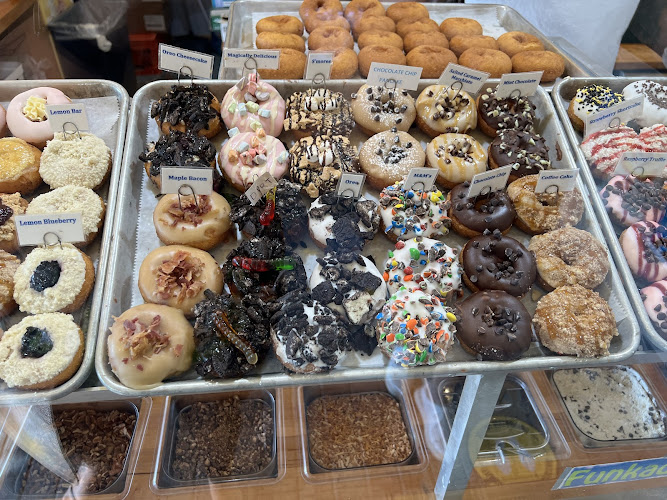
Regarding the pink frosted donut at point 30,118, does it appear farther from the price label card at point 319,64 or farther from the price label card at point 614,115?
the price label card at point 614,115

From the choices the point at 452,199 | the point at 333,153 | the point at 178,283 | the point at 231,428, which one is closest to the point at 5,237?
the point at 178,283

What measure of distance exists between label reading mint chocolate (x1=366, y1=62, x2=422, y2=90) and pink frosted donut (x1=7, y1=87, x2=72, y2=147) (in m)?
1.93

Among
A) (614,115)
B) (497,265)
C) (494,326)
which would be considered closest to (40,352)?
(494,326)

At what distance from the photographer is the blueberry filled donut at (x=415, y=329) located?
7.00ft

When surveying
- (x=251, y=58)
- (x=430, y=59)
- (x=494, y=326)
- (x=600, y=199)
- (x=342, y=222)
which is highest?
(x=251, y=58)

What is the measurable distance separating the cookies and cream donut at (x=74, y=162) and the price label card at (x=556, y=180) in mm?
2464

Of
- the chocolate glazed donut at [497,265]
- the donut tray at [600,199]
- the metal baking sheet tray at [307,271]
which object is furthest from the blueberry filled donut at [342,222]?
the donut tray at [600,199]

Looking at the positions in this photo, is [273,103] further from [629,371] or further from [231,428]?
[629,371]

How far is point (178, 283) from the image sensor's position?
2365 mm

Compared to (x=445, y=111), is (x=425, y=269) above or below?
below

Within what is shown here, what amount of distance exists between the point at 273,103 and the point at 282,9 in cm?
209

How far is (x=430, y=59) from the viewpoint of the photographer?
12.6ft

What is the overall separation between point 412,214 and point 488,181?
442mm

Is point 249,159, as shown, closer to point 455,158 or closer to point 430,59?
point 455,158
